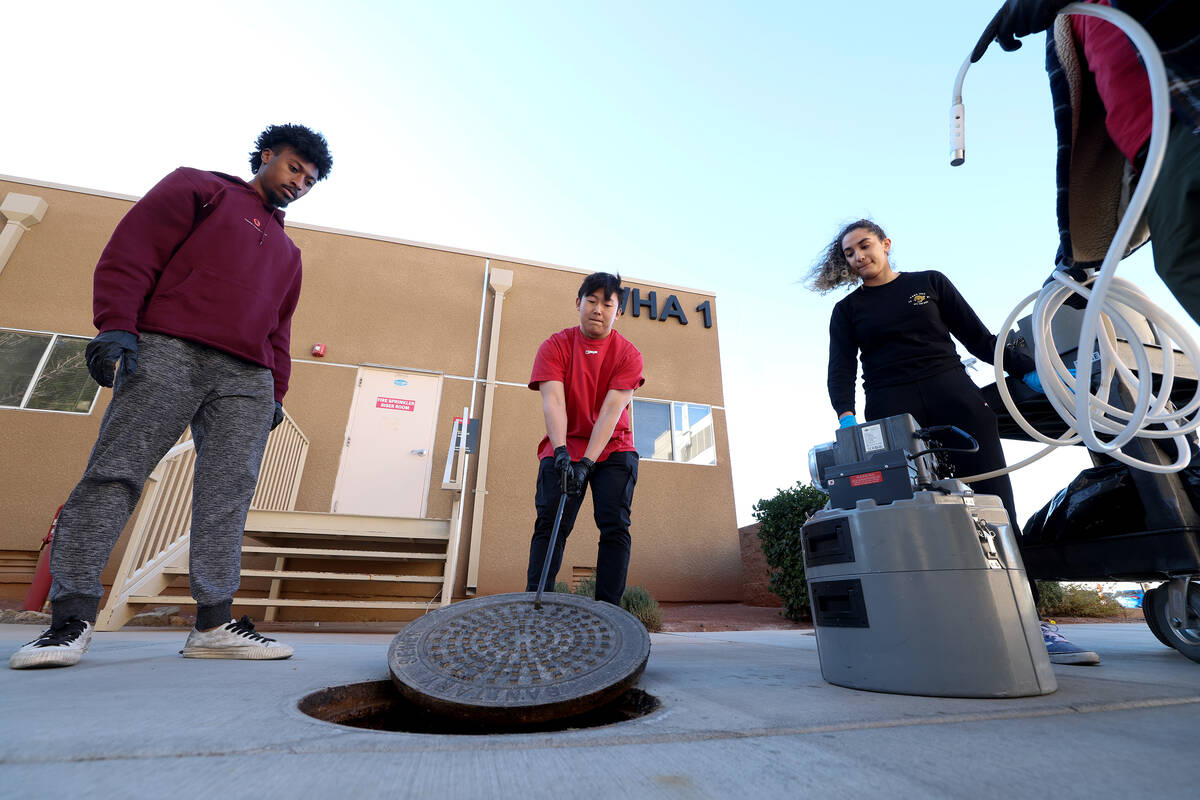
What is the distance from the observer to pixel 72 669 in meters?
1.35

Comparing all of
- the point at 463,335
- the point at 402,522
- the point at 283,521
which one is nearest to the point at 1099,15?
the point at 402,522

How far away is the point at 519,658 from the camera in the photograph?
3.92ft

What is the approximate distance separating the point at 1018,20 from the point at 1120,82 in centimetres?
23

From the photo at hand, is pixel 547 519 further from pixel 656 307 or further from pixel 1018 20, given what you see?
pixel 656 307

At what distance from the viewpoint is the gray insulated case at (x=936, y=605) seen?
1088 millimetres

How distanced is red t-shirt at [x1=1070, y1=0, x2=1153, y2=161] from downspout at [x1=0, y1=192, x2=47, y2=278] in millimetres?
8151

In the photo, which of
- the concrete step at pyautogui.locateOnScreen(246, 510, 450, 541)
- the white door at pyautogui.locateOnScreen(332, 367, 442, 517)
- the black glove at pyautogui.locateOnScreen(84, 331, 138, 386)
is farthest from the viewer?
the white door at pyautogui.locateOnScreen(332, 367, 442, 517)

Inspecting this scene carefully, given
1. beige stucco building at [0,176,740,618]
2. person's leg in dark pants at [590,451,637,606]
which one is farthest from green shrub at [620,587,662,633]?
person's leg in dark pants at [590,451,637,606]

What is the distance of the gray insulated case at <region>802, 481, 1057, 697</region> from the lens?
1.09m

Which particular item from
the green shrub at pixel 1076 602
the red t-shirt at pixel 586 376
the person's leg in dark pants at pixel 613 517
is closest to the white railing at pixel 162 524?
the red t-shirt at pixel 586 376

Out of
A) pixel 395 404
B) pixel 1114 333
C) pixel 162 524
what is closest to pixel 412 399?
pixel 395 404

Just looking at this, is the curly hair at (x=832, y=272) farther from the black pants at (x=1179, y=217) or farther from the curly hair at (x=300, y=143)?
the curly hair at (x=300, y=143)

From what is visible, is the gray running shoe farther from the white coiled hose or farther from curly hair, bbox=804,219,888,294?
curly hair, bbox=804,219,888,294

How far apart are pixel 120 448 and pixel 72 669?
1.85 ft
